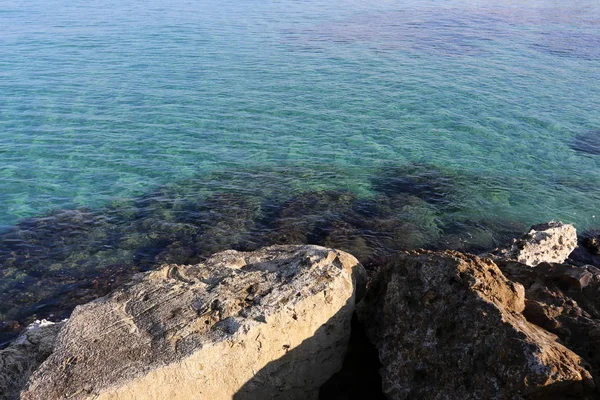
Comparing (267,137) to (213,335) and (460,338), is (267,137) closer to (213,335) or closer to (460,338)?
(213,335)

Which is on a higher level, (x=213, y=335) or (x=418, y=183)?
(x=213, y=335)

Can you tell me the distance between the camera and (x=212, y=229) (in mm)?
13406

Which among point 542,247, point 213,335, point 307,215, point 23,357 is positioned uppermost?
point 213,335

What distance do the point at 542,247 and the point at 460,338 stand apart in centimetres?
581

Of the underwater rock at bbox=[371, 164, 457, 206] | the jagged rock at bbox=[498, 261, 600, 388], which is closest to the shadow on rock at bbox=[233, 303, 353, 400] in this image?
the jagged rock at bbox=[498, 261, 600, 388]

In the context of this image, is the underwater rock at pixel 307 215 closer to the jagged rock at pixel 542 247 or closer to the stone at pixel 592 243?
the jagged rock at pixel 542 247

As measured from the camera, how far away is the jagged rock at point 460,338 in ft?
17.4

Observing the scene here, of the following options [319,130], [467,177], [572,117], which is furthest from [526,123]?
[319,130]

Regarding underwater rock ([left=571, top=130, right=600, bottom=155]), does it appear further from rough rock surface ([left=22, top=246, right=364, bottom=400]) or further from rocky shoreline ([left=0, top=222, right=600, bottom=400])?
rough rock surface ([left=22, top=246, right=364, bottom=400])

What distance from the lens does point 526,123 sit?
20.7 m

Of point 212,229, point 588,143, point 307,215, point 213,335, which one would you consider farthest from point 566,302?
point 588,143

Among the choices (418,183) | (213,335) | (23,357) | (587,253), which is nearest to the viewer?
(213,335)

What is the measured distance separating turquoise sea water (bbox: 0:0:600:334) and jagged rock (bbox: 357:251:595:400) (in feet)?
18.4

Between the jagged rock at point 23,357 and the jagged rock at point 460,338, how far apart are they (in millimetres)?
4737
